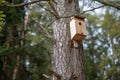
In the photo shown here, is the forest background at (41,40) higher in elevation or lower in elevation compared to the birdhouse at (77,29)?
lower

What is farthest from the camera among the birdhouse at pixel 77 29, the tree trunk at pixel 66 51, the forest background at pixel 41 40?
the forest background at pixel 41 40

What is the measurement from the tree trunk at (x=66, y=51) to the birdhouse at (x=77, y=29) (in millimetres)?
70

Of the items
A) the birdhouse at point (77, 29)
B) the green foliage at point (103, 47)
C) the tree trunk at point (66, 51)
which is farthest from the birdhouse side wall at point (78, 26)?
the green foliage at point (103, 47)

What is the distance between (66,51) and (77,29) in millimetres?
292

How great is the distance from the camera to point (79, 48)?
3145mm

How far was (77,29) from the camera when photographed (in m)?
3.11

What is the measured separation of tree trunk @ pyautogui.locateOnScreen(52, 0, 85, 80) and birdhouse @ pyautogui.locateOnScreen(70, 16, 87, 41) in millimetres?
70

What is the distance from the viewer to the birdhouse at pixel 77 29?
311cm

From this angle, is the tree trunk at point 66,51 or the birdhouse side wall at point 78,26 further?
the birdhouse side wall at point 78,26

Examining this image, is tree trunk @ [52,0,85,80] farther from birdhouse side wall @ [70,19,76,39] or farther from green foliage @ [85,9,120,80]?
green foliage @ [85,9,120,80]

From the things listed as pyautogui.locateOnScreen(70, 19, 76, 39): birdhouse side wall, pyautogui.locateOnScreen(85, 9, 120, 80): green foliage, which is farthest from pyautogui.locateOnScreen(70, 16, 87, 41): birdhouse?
pyautogui.locateOnScreen(85, 9, 120, 80): green foliage

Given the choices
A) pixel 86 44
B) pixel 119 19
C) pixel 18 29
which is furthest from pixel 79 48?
pixel 86 44

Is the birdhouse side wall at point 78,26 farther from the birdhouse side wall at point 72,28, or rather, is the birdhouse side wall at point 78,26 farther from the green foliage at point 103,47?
the green foliage at point 103,47

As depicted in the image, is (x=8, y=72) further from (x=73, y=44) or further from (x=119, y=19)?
(x=119, y=19)
